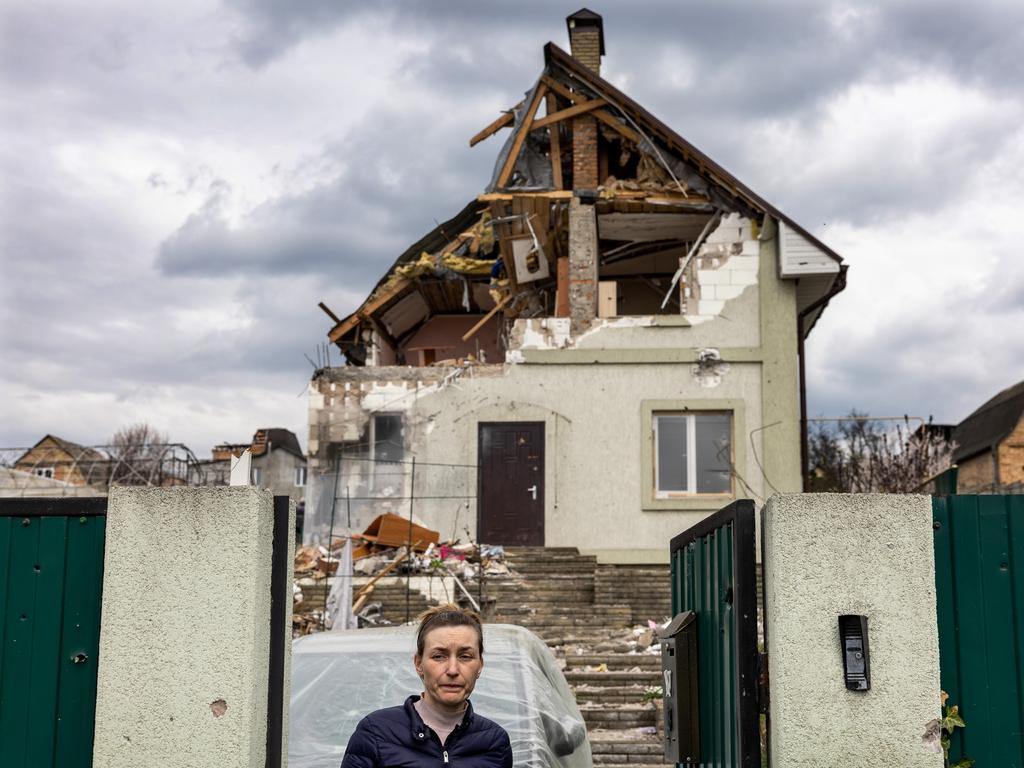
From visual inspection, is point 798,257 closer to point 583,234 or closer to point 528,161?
point 583,234

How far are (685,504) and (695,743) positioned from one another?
14.0 meters

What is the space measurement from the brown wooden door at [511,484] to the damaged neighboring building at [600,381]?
28 millimetres

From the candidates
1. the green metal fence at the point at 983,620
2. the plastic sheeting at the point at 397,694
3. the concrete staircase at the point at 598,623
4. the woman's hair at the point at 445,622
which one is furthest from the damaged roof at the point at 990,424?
the woman's hair at the point at 445,622

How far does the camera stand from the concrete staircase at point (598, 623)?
1176 centimetres

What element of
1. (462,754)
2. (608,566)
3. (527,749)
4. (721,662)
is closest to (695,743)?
(721,662)

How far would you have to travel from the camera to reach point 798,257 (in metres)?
19.4

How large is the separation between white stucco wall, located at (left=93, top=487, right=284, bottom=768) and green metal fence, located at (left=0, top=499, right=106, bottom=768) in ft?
0.67

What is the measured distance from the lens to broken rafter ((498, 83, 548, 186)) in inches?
813

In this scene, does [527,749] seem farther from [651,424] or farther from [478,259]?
[478,259]

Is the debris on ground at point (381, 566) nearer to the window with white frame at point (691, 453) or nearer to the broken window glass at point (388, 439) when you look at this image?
the broken window glass at point (388, 439)

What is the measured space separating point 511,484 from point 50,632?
15.0 meters

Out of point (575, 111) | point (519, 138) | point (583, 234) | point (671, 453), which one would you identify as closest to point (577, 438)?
point (671, 453)

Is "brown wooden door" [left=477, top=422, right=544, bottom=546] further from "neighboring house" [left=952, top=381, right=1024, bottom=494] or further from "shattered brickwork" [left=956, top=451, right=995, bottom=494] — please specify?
"shattered brickwork" [left=956, top=451, right=995, bottom=494]

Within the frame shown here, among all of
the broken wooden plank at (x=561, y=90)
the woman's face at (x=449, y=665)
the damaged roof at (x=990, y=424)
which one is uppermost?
the broken wooden plank at (x=561, y=90)
